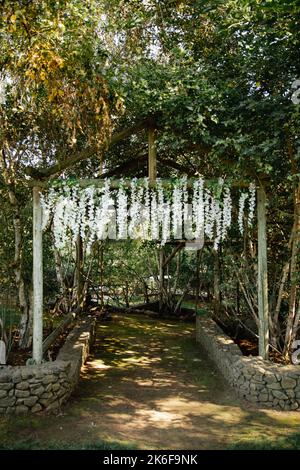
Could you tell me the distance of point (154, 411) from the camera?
4.12m

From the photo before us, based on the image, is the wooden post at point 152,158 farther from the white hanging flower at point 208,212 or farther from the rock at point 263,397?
the rock at point 263,397

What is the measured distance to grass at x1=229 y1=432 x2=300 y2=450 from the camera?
328cm

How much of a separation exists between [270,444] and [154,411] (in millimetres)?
1232

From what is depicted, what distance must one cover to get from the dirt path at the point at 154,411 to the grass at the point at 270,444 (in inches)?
3.3

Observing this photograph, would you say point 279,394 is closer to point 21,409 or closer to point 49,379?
point 49,379

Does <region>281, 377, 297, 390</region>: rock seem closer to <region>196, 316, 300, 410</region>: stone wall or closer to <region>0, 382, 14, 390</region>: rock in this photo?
<region>196, 316, 300, 410</region>: stone wall

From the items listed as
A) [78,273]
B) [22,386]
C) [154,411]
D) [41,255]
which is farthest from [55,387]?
[78,273]

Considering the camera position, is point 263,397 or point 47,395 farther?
point 263,397

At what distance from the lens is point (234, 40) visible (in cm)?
514

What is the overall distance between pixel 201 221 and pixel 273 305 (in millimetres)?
1534

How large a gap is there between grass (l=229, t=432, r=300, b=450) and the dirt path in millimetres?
84

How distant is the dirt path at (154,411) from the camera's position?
3492 mm

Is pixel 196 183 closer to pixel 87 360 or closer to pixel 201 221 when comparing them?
pixel 201 221

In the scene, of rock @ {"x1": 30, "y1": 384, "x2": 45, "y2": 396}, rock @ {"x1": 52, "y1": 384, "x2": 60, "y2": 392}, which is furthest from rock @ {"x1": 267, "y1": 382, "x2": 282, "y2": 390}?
rock @ {"x1": 30, "y1": 384, "x2": 45, "y2": 396}
